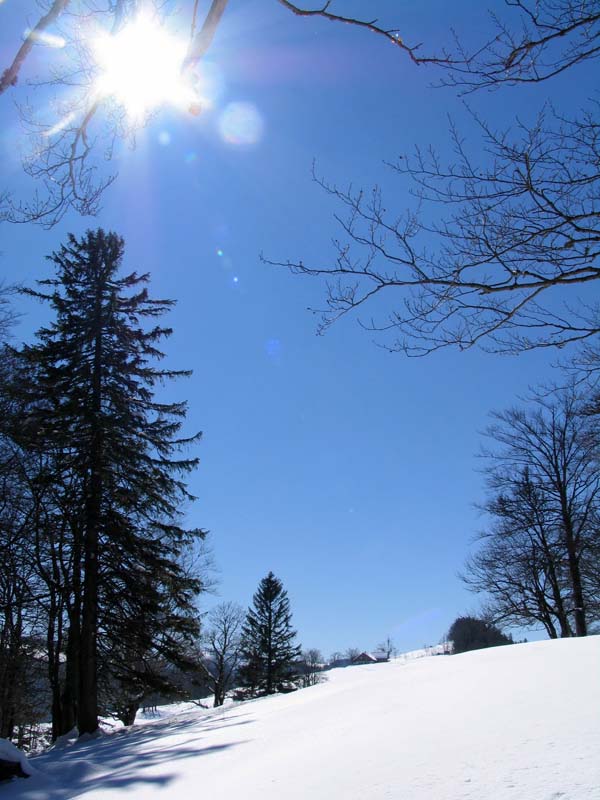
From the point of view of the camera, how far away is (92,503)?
575 inches

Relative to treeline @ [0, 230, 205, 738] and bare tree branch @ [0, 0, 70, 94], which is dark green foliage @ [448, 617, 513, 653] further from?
bare tree branch @ [0, 0, 70, 94]

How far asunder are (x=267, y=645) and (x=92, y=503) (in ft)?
118

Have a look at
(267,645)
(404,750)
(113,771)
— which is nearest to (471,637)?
(267,645)

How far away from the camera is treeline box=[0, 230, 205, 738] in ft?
45.3

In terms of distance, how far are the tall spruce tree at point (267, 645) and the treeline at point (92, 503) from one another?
30061 mm

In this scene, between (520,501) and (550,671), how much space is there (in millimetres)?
16283

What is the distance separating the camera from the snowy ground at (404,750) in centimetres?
301

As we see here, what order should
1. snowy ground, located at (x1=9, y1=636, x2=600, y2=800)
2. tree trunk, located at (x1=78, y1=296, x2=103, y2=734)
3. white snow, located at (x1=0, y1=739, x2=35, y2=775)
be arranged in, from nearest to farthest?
snowy ground, located at (x1=9, y1=636, x2=600, y2=800) < white snow, located at (x1=0, y1=739, x2=35, y2=775) < tree trunk, located at (x1=78, y1=296, x2=103, y2=734)

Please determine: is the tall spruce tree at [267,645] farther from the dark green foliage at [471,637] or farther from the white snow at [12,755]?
the white snow at [12,755]

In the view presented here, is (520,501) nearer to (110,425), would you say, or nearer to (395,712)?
(110,425)

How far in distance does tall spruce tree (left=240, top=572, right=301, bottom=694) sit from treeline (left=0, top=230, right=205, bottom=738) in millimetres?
30061

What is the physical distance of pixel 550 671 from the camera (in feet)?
20.9

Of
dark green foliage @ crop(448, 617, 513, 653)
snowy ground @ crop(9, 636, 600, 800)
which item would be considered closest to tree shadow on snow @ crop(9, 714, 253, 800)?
snowy ground @ crop(9, 636, 600, 800)

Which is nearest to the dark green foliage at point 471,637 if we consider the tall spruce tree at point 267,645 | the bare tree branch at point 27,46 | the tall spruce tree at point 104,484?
the tall spruce tree at point 267,645
